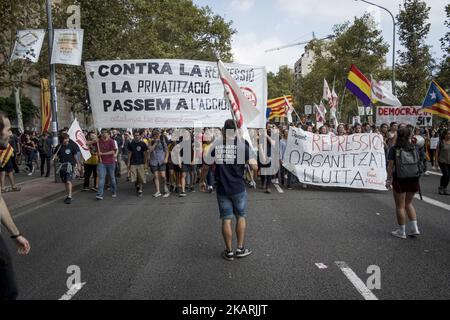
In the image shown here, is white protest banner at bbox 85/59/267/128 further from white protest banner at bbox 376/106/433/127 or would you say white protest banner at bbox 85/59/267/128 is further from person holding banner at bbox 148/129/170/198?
white protest banner at bbox 376/106/433/127

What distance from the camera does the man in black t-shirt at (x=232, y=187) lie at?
5.65 meters

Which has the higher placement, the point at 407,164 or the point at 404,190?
the point at 407,164

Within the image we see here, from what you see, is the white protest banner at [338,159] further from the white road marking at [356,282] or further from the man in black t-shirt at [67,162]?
the white road marking at [356,282]

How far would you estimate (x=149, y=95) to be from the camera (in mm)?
10633

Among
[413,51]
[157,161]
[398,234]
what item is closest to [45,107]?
[157,161]

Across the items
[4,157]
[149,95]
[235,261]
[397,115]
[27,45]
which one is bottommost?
[235,261]

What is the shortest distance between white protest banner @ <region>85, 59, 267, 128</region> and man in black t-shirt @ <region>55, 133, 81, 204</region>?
2.93 feet

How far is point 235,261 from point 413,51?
2790cm

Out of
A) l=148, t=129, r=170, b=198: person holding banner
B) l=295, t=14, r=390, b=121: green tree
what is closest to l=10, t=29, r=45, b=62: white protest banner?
l=148, t=129, r=170, b=198: person holding banner

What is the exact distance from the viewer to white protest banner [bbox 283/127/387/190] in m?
11.4

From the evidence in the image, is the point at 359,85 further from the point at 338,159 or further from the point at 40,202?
the point at 40,202

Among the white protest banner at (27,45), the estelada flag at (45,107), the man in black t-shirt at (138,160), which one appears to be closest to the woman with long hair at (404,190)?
the man in black t-shirt at (138,160)

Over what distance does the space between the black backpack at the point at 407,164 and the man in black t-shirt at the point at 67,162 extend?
7.48 metres
